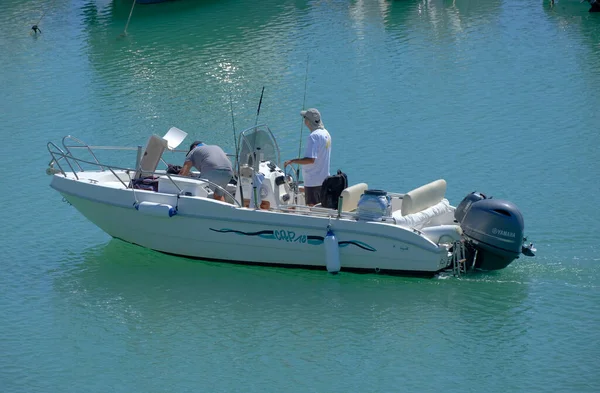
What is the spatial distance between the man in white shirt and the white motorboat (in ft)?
1.00

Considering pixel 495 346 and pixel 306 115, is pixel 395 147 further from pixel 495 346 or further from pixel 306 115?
pixel 495 346

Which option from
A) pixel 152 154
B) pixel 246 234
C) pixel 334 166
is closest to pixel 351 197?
pixel 246 234

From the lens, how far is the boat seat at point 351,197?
39.1 feet

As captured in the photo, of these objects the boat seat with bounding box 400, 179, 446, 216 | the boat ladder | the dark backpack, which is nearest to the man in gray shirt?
the dark backpack

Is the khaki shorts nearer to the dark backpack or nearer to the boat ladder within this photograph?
the dark backpack

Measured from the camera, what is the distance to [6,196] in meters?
16.3

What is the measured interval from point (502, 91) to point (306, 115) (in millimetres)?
10786

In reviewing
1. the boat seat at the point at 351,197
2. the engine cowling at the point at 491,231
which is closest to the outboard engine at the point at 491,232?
the engine cowling at the point at 491,231

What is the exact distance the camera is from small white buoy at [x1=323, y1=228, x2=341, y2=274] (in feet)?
38.1

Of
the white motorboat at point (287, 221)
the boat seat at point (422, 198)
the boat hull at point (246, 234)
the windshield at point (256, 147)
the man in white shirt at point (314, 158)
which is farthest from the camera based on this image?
the windshield at point (256, 147)

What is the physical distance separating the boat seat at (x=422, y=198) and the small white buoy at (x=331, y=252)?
0.95 metres

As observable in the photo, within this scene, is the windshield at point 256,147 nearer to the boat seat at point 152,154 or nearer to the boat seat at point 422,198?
the boat seat at point 152,154

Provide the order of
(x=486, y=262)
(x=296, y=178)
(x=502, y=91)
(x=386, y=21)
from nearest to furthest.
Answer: (x=486, y=262)
(x=296, y=178)
(x=502, y=91)
(x=386, y=21)

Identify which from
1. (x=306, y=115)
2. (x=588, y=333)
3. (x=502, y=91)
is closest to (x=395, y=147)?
(x=502, y=91)
